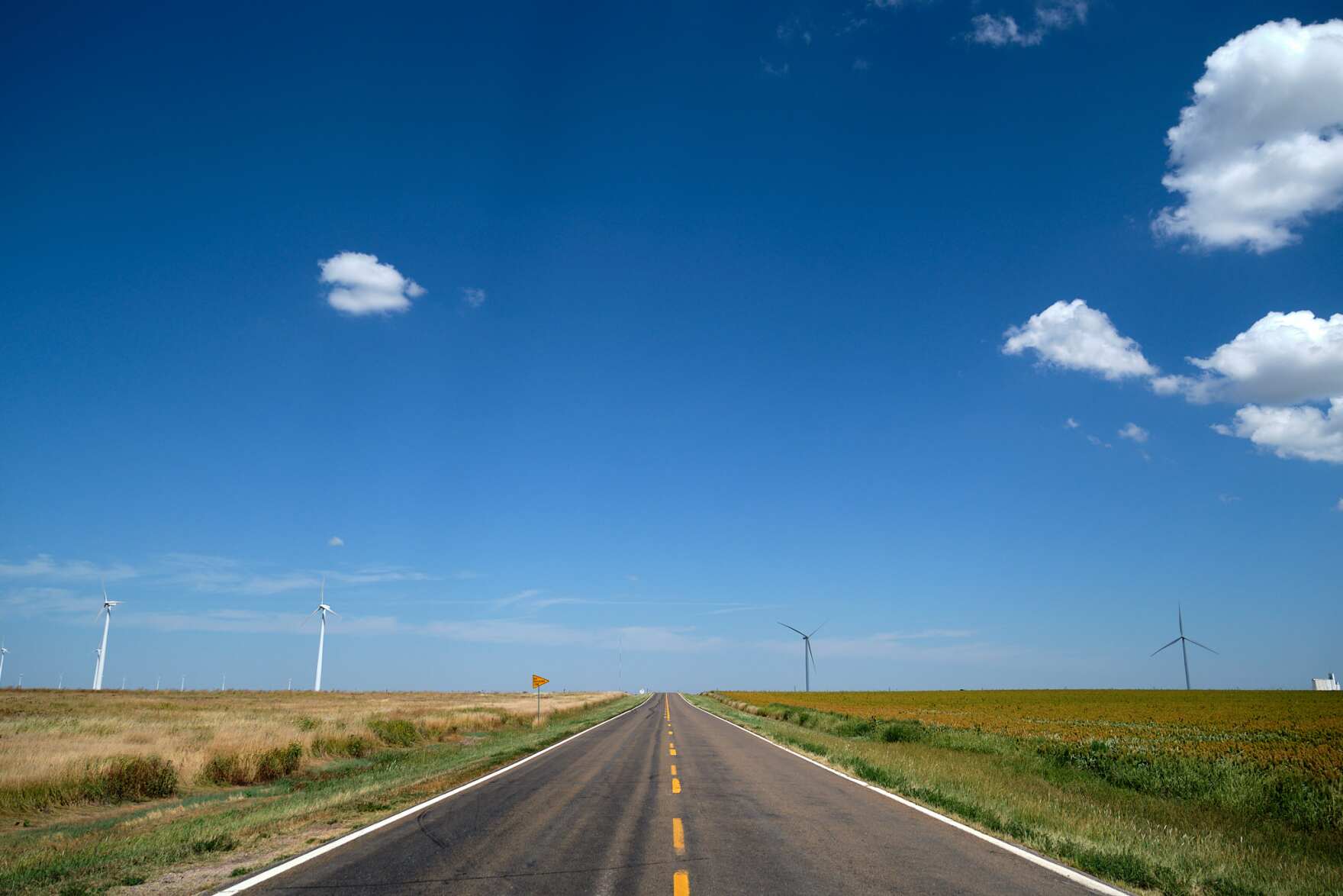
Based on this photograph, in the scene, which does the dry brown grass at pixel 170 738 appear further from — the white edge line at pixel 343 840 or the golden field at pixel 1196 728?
the golden field at pixel 1196 728

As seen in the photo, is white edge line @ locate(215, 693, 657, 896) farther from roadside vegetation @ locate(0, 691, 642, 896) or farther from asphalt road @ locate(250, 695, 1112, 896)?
roadside vegetation @ locate(0, 691, 642, 896)

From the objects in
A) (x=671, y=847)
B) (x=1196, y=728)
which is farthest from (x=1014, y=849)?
(x=1196, y=728)

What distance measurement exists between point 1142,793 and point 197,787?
23113 mm

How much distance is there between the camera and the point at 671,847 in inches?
367

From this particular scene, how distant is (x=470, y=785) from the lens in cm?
1586

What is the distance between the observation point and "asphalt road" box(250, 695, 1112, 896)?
7621 mm

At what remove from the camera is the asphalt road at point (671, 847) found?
25.0 feet

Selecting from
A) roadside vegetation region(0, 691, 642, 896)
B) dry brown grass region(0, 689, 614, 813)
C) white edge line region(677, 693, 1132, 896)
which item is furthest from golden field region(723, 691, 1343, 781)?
dry brown grass region(0, 689, 614, 813)

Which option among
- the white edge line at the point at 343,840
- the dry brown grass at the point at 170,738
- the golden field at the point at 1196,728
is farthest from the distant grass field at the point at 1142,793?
the dry brown grass at the point at 170,738

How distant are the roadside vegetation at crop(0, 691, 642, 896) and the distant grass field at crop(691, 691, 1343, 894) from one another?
9.86 meters

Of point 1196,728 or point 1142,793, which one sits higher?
point 1142,793

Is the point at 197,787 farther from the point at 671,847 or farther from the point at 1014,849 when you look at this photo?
the point at 1014,849

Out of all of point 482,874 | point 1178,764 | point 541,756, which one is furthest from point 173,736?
point 1178,764

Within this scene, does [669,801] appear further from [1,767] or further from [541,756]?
[1,767]
